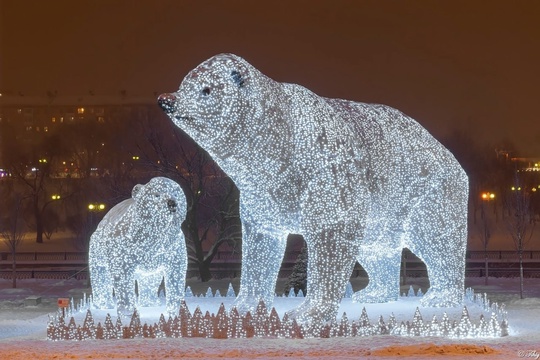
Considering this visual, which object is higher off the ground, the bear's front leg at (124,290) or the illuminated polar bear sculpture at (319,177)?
the illuminated polar bear sculpture at (319,177)

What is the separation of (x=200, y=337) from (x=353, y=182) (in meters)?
2.38

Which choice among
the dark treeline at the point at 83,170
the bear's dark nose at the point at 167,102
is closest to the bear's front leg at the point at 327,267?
the bear's dark nose at the point at 167,102

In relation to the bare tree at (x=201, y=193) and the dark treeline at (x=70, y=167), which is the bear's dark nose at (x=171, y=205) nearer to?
the bare tree at (x=201, y=193)

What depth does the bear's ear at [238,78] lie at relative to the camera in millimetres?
8438

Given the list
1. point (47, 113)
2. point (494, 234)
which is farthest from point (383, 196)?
point (47, 113)

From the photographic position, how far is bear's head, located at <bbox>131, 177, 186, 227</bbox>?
387 inches

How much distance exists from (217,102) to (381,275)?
407cm

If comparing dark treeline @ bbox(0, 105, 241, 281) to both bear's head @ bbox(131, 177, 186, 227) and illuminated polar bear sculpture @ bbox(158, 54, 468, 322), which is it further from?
illuminated polar bear sculpture @ bbox(158, 54, 468, 322)

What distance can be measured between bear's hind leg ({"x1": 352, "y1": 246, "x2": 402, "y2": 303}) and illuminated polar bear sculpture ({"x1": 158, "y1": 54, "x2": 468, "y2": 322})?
773mm

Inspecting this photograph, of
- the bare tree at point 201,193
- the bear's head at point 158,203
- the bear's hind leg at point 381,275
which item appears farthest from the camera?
the bare tree at point 201,193

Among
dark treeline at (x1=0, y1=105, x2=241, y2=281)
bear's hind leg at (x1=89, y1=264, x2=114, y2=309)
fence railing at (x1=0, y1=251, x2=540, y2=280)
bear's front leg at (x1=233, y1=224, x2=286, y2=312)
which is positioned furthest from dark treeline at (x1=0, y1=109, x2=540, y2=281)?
bear's front leg at (x1=233, y1=224, x2=286, y2=312)

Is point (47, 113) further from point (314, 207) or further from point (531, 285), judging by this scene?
point (314, 207)

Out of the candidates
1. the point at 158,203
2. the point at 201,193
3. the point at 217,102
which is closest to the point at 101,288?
the point at 158,203

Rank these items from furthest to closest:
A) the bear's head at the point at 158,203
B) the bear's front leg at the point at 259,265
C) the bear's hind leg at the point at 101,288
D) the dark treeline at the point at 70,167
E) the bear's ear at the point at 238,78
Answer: the dark treeline at the point at 70,167, the bear's hind leg at the point at 101,288, the bear's head at the point at 158,203, the bear's front leg at the point at 259,265, the bear's ear at the point at 238,78
